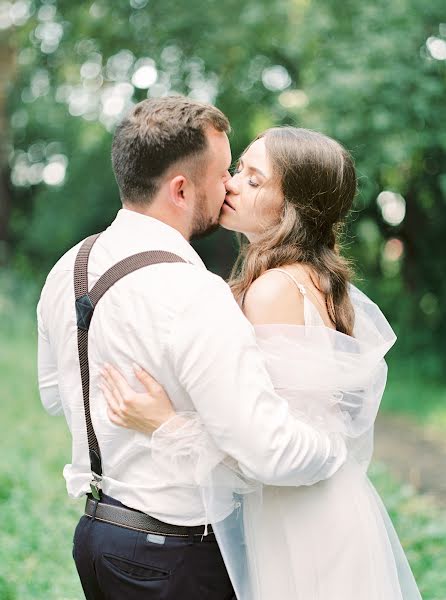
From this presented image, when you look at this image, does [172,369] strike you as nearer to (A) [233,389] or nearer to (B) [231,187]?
(A) [233,389]

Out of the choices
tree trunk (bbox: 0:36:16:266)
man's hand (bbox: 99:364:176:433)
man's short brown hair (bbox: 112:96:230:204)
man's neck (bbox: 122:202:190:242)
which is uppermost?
man's short brown hair (bbox: 112:96:230:204)

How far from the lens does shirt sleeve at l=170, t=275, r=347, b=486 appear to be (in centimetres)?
199

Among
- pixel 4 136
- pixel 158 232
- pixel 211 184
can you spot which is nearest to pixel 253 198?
pixel 211 184

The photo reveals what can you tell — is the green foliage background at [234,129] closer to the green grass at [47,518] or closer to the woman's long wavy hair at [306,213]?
the green grass at [47,518]

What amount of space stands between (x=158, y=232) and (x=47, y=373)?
2.42ft

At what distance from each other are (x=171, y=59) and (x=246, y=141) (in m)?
2.42

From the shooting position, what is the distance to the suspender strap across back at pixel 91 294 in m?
2.15

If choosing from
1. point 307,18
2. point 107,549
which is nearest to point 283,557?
point 107,549

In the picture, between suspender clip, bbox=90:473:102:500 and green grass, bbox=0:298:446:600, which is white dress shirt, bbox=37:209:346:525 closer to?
suspender clip, bbox=90:473:102:500

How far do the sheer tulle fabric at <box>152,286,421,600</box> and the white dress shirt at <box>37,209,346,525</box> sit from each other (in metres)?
0.06

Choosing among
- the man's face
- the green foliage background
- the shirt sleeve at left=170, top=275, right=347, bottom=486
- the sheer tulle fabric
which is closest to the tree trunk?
the green foliage background

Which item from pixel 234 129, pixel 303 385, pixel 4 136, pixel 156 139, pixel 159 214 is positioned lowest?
pixel 4 136

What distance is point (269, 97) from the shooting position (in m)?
15.9

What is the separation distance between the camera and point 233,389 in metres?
1.98
